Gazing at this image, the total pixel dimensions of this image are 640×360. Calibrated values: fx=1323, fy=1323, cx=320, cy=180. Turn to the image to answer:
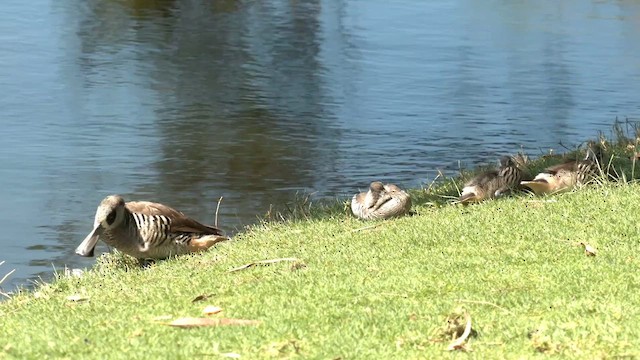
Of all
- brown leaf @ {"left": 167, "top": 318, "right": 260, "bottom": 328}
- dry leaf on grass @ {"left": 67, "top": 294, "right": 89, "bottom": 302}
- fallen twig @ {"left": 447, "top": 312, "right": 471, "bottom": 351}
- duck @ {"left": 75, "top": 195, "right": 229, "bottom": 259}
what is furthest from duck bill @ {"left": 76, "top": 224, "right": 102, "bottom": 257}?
fallen twig @ {"left": 447, "top": 312, "right": 471, "bottom": 351}

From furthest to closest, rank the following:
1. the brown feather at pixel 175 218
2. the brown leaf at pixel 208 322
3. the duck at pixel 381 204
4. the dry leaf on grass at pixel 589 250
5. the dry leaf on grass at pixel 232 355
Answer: the duck at pixel 381 204, the brown feather at pixel 175 218, the dry leaf on grass at pixel 589 250, the brown leaf at pixel 208 322, the dry leaf on grass at pixel 232 355

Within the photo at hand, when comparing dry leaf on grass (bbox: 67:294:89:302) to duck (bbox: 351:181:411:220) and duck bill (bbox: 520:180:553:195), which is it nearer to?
duck (bbox: 351:181:411:220)

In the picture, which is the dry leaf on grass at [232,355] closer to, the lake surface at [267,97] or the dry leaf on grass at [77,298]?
the dry leaf on grass at [77,298]

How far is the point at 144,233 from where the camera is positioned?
31.3 feet

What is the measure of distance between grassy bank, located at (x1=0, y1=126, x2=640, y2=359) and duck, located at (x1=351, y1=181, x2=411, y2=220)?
594mm

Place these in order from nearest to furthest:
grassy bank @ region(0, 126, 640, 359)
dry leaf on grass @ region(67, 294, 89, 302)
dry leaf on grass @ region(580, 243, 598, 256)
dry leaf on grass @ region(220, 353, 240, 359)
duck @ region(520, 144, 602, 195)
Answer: dry leaf on grass @ region(220, 353, 240, 359) < grassy bank @ region(0, 126, 640, 359) < dry leaf on grass @ region(580, 243, 598, 256) < dry leaf on grass @ region(67, 294, 89, 302) < duck @ region(520, 144, 602, 195)

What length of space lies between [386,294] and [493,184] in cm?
391

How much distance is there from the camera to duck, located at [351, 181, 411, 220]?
33.4 ft

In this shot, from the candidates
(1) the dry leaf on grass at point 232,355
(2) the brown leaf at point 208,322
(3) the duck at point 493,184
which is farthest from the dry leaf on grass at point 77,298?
(3) the duck at point 493,184

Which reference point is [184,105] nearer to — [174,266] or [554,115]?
[554,115]

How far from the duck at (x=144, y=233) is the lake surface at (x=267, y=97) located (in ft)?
3.11

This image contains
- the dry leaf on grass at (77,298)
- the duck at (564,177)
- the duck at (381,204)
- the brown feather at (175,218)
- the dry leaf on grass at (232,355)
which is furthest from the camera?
the duck at (564,177)

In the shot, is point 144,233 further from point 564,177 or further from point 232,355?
point 232,355

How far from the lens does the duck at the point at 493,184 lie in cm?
1049
